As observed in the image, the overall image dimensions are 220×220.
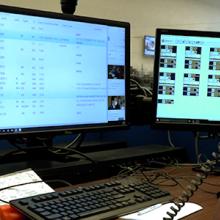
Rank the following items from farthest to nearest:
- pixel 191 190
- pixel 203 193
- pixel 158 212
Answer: pixel 203 193
pixel 158 212
pixel 191 190

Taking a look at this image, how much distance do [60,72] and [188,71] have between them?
450mm

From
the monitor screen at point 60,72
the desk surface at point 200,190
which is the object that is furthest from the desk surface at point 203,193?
the monitor screen at point 60,72

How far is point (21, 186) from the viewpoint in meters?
0.99

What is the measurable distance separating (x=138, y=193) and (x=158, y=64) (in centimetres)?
55

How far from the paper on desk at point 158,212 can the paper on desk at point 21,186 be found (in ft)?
0.72

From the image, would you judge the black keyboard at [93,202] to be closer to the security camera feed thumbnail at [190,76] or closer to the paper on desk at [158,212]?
the paper on desk at [158,212]

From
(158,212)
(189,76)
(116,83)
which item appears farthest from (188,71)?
(158,212)

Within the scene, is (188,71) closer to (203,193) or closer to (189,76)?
(189,76)

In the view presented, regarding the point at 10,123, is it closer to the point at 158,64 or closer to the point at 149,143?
the point at 158,64

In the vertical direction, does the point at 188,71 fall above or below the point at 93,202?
above

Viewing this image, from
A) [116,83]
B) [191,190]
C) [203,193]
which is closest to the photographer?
[191,190]

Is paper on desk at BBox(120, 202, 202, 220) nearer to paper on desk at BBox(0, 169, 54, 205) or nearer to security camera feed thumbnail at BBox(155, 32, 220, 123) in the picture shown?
paper on desk at BBox(0, 169, 54, 205)

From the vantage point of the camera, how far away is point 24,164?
1.16 metres

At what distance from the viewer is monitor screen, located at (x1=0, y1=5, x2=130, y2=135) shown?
3.56 feet
